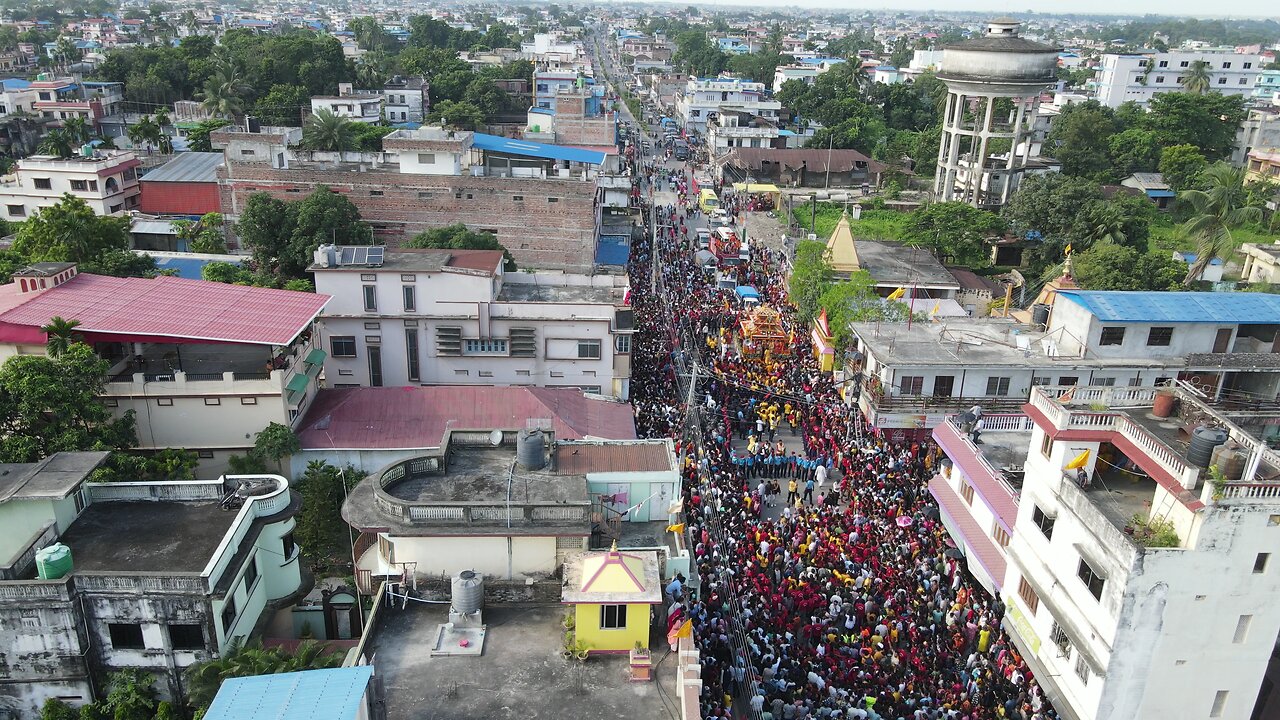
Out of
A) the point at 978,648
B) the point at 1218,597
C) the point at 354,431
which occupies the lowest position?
the point at 978,648

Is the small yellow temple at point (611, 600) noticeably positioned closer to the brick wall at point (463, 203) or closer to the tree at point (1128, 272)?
the brick wall at point (463, 203)

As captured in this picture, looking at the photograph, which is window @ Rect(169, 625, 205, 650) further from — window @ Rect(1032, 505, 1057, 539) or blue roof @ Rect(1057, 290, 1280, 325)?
blue roof @ Rect(1057, 290, 1280, 325)

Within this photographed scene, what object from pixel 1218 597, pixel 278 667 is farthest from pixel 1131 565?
pixel 278 667

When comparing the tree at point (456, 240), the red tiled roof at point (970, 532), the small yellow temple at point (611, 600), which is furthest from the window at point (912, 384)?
the small yellow temple at point (611, 600)

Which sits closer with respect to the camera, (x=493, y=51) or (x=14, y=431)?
(x=14, y=431)

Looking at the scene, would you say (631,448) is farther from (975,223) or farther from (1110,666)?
(975,223)

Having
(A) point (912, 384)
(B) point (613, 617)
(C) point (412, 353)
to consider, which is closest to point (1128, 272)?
(A) point (912, 384)

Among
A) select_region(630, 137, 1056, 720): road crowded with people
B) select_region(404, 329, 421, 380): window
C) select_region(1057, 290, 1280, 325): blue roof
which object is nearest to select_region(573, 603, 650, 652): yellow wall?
select_region(630, 137, 1056, 720): road crowded with people
